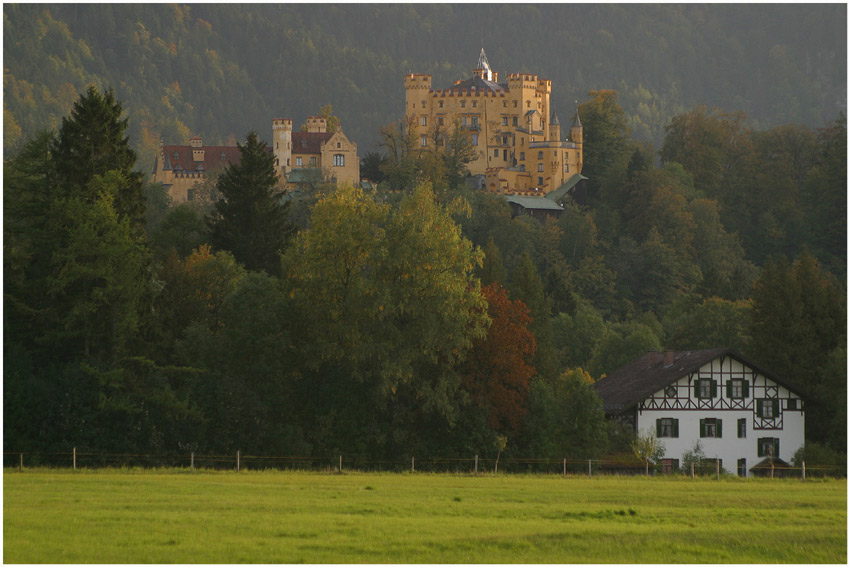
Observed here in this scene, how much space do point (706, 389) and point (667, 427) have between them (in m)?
2.81

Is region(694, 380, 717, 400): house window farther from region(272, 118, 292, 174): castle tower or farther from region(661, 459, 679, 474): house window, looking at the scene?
region(272, 118, 292, 174): castle tower

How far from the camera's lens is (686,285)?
5502 inches

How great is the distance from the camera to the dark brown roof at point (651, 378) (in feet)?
234

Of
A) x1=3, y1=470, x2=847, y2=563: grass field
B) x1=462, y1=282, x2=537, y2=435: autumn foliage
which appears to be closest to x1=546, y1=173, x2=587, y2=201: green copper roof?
x1=462, y1=282, x2=537, y2=435: autumn foliage

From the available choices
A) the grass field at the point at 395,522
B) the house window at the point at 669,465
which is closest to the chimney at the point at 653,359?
the house window at the point at 669,465

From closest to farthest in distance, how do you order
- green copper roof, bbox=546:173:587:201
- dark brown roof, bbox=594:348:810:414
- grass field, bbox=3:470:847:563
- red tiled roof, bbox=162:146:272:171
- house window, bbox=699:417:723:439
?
grass field, bbox=3:470:847:563 < dark brown roof, bbox=594:348:810:414 < house window, bbox=699:417:723:439 < green copper roof, bbox=546:173:587:201 < red tiled roof, bbox=162:146:272:171

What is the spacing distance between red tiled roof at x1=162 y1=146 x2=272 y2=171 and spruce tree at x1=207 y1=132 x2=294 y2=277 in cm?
8518

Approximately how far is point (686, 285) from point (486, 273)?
60240mm

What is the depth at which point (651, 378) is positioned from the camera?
74500 millimetres

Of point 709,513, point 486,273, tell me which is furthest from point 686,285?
point 709,513

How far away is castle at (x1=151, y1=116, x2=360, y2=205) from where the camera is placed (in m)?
155

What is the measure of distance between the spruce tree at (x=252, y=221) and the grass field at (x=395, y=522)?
31.8m

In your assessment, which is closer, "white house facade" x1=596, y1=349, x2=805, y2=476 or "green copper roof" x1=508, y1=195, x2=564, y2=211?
"white house facade" x1=596, y1=349, x2=805, y2=476

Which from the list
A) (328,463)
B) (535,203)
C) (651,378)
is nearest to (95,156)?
(328,463)
